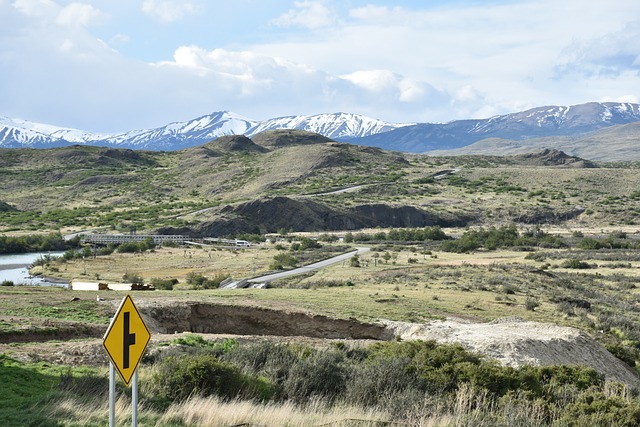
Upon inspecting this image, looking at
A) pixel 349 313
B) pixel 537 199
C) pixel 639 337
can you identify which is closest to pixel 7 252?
pixel 349 313

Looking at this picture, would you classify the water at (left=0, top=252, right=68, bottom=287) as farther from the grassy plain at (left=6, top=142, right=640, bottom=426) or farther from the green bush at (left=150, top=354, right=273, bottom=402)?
the green bush at (left=150, top=354, right=273, bottom=402)

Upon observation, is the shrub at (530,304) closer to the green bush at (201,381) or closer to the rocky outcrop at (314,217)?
the green bush at (201,381)

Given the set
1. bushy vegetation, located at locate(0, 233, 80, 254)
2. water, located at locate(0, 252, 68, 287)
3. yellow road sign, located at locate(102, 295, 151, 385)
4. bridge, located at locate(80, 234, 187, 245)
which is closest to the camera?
yellow road sign, located at locate(102, 295, 151, 385)

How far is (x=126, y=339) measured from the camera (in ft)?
26.4

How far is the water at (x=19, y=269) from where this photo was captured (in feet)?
147

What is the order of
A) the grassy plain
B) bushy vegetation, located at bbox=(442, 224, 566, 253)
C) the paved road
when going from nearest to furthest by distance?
the grassy plain < the paved road < bushy vegetation, located at bbox=(442, 224, 566, 253)

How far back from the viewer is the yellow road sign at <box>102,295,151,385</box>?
26.0 ft

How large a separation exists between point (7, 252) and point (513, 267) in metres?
47.4

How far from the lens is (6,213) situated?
96062 mm

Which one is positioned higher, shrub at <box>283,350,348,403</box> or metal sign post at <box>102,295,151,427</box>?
metal sign post at <box>102,295,151,427</box>

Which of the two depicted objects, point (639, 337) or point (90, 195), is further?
point (90, 195)

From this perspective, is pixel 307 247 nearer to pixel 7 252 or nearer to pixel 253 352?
pixel 7 252

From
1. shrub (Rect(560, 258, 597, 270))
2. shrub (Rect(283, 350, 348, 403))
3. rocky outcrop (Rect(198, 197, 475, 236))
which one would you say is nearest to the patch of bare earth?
shrub (Rect(283, 350, 348, 403))

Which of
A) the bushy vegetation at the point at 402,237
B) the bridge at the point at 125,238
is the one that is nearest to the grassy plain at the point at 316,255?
the bushy vegetation at the point at 402,237
